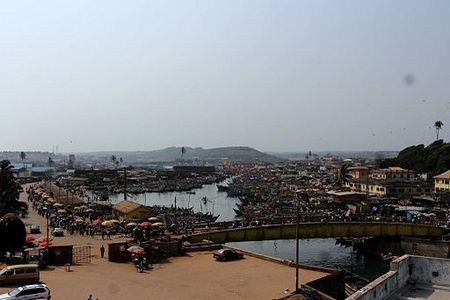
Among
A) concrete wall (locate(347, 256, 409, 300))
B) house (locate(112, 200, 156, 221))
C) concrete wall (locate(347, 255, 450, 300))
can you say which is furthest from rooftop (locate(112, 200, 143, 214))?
concrete wall (locate(347, 256, 409, 300))

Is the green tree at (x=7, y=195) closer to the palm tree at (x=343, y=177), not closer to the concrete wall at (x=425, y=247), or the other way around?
the concrete wall at (x=425, y=247)

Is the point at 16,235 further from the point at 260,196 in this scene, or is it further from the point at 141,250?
the point at 260,196

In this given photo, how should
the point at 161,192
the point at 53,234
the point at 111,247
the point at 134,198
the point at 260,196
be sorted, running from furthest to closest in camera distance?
the point at 161,192 → the point at 134,198 → the point at 260,196 → the point at 53,234 → the point at 111,247

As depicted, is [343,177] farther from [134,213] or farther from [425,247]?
[134,213]

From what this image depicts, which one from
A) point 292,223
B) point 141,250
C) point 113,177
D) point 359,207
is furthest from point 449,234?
point 113,177

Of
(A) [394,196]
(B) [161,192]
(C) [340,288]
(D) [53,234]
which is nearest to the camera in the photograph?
(C) [340,288]

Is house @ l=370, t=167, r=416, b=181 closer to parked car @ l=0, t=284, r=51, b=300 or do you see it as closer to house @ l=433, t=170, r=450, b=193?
house @ l=433, t=170, r=450, b=193

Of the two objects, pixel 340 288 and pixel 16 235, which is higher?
pixel 16 235
